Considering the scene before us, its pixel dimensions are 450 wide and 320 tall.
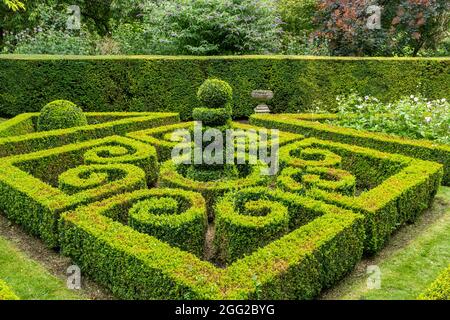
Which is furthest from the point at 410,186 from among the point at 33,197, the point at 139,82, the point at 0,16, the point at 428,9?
the point at 0,16

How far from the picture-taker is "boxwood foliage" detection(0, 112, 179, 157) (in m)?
8.66

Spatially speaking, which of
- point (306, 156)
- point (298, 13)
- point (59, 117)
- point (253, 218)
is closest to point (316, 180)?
point (306, 156)

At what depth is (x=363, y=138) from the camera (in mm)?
9133

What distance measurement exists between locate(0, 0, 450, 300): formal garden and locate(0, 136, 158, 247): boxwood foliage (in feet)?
0.11

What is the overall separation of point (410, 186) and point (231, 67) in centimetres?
858

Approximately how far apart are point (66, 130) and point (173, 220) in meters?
5.30

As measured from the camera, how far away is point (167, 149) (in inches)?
344

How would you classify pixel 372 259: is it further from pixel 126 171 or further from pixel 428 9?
pixel 428 9

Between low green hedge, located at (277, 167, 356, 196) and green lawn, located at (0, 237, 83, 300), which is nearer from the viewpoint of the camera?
green lawn, located at (0, 237, 83, 300)

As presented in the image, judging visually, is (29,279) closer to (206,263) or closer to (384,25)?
(206,263)

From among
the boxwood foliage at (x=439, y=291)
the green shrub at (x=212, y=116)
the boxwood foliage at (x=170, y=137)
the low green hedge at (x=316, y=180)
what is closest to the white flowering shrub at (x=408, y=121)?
the boxwood foliage at (x=170, y=137)

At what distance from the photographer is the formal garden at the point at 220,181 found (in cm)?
471

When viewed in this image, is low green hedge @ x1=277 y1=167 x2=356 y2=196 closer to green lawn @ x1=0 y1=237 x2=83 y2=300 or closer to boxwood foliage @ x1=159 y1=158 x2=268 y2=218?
boxwood foliage @ x1=159 y1=158 x2=268 y2=218

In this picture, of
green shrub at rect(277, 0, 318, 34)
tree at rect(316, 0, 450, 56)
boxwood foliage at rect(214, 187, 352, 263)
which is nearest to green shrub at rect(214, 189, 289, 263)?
boxwood foliage at rect(214, 187, 352, 263)
